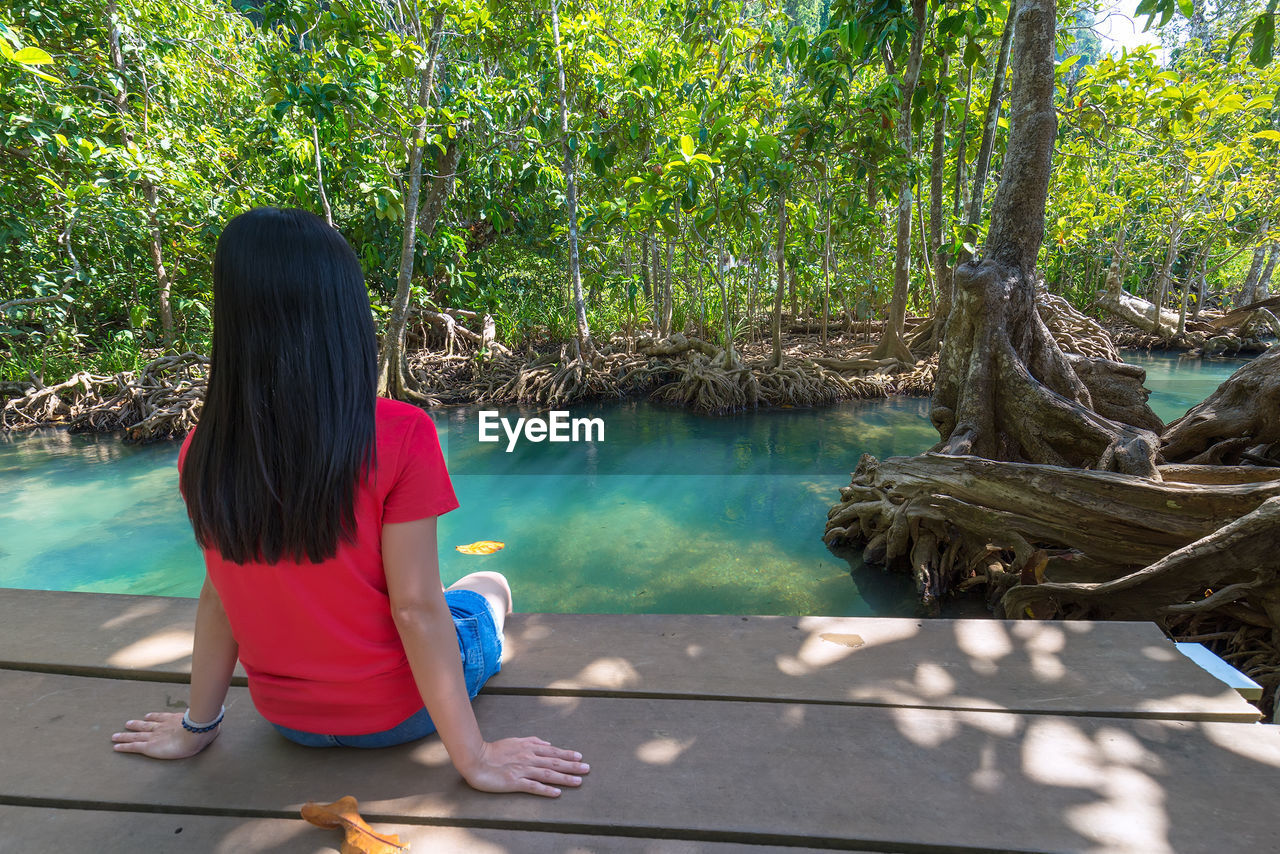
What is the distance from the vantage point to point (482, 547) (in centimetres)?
461

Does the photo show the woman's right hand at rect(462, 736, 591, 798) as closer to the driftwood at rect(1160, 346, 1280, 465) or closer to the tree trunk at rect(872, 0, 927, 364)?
the driftwood at rect(1160, 346, 1280, 465)


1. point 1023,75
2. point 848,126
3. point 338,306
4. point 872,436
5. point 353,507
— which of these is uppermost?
point 848,126

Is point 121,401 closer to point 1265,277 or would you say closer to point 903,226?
point 903,226

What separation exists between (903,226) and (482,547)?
6920 mm

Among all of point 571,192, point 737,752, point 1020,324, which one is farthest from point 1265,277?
point 737,752

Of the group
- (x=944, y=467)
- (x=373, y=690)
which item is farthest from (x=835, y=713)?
(x=944, y=467)

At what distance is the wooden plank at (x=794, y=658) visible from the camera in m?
1.39

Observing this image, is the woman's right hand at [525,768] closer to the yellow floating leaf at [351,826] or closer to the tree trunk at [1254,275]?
the yellow floating leaf at [351,826]

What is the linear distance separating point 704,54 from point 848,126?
8.34 feet

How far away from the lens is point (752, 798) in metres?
1.11

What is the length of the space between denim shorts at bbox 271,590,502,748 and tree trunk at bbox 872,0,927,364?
710cm

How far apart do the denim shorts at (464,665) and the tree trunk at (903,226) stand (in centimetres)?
710

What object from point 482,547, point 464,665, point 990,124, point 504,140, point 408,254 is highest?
point 504,140

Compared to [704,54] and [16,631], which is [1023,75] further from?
[704,54]
